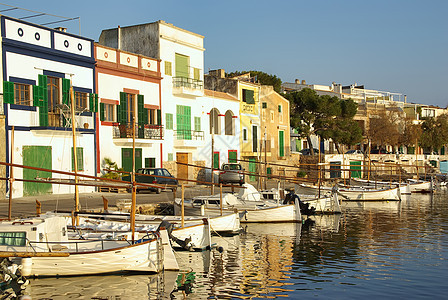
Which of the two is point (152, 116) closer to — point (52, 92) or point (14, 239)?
point (52, 92)

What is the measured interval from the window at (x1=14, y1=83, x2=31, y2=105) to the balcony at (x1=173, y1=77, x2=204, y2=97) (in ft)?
47.4

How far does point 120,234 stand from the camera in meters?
20.2

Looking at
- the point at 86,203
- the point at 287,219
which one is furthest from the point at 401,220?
the point at 86,203

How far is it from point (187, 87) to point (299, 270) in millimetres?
27041

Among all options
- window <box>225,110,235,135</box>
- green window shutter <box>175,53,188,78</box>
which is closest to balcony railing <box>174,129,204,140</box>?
green window shutter <box>175,53,188,78</box>

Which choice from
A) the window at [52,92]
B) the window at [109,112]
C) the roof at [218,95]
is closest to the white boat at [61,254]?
the window at [52,92]

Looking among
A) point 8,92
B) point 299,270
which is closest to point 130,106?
point 8,92

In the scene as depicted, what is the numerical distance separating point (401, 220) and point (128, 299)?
21.8 meters

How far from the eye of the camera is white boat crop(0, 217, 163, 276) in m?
16.8

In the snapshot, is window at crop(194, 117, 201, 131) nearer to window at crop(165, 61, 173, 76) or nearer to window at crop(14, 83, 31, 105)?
window at crop(165, 61, 173, 76)

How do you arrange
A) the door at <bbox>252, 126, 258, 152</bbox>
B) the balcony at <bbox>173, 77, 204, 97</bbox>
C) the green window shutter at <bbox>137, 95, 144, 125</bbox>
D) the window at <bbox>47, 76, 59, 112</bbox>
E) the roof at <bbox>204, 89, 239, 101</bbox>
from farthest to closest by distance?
the door at <bbox>252, 126, 258, 152</bbox> → the roof at <bbox>204, 89, 239, 101</bbox> → the balcony at <bbox>173, 77, 204, 97</bbox> → the green window shutter at <bbox>137, 95, 144, 125</bbox> → the window at <bbox>47, 76, 59, 112</bbox>

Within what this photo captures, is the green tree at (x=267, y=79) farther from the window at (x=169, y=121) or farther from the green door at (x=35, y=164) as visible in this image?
the green door at (x=35, y=164)

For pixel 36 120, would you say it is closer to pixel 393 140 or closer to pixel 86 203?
pixel 86 203

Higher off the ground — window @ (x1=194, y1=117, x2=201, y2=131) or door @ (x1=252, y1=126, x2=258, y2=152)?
window @ (x1=194, y1=117, x2=201, y2=131)
